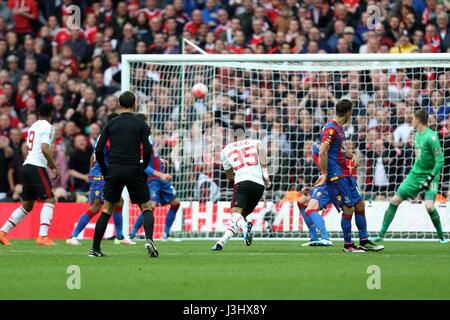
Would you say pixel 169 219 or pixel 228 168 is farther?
pixel 169 219

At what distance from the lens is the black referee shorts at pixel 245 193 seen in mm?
15329

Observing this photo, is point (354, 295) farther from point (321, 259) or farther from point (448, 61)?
point (448, 61)

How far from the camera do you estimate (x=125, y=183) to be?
13594 mm

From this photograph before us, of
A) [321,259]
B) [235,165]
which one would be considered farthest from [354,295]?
[235,165]

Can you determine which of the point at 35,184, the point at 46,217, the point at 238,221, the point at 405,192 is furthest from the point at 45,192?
the point at 405,192

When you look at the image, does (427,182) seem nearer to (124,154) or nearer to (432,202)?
(432,202)

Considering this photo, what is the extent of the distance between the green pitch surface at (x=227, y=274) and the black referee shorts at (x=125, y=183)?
0.84m

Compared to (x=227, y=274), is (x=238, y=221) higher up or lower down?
higher up

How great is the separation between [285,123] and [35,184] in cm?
687

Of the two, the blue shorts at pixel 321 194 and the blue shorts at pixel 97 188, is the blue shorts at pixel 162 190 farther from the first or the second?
the blue shorts at pixel 321 194

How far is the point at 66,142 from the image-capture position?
24.1m

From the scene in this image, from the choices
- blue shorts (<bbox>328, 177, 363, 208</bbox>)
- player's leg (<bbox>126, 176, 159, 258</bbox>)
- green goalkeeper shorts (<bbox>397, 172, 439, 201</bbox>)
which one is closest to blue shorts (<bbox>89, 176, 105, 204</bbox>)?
player's leg (<bbox>126, 176, 159, 258</bbox>)

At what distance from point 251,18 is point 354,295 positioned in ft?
55.3
